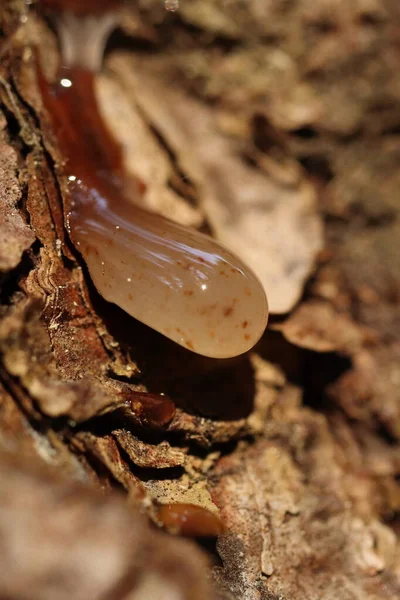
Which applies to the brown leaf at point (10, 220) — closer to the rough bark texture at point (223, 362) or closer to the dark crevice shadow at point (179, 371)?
the rough bark texture at point (223, 362)

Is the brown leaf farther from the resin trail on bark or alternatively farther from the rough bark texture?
the resin trail on bark

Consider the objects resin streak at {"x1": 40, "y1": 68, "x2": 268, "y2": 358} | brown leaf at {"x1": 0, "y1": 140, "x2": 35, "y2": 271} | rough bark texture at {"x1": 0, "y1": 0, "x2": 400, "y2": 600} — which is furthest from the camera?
resin streak at {"x1": 40, "y1": 68, "x2": 268, "y2": 358}

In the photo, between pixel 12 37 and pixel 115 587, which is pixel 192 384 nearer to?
pixel 115 587

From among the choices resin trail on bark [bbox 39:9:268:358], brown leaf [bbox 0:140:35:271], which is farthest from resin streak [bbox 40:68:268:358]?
brown leaf [bbox 0:140:35:271]

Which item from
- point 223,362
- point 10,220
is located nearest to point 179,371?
point 223,362

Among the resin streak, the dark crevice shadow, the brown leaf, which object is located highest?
the brown leaf

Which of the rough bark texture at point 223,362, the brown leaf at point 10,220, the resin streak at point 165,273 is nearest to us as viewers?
the rough bark texture at point 223,362

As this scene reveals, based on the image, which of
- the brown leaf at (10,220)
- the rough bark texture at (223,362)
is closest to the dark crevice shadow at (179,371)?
the rough bark texture at (223,362)

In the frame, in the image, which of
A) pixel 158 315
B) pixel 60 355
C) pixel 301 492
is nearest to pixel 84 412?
Answer: pixel 60 355

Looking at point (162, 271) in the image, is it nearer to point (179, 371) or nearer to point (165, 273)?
point (165, 273)
